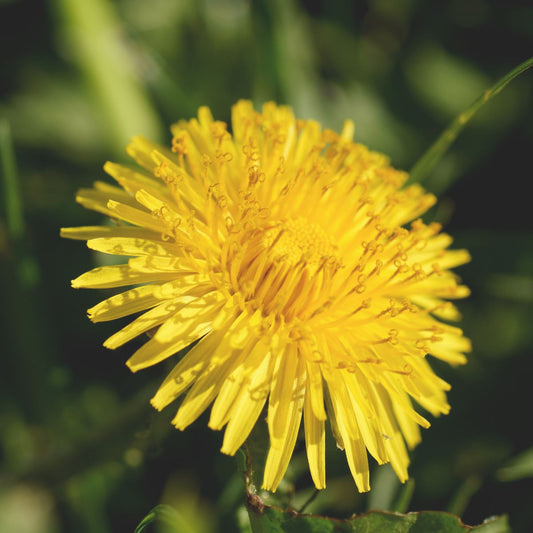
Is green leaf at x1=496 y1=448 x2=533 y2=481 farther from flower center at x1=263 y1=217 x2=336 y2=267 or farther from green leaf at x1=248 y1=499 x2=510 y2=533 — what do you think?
flower center at x1=263 y1=217 x2=336 y2=267

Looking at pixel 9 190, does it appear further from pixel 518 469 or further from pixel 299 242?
pixel 518 469

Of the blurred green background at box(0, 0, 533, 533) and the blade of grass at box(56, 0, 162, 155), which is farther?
the blade of grass at box(56, 0, 162, 155)

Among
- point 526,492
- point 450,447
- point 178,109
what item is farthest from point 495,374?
point 178,109

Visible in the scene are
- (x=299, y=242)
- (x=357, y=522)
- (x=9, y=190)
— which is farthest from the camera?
(x=9, y=190)

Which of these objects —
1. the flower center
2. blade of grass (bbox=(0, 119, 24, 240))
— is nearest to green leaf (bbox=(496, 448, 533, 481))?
the flower center

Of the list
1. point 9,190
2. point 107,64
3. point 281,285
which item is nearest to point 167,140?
point 107,64

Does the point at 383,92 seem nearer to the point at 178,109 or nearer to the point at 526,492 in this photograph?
the point at 178,109
